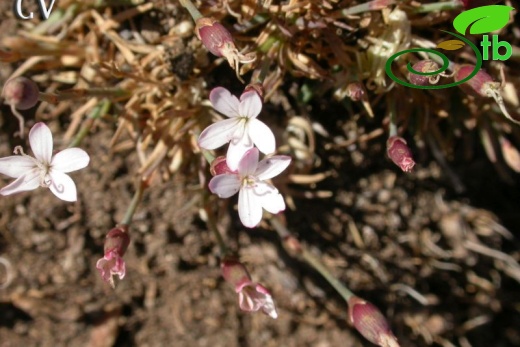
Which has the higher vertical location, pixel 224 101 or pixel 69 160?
pixel 224 101

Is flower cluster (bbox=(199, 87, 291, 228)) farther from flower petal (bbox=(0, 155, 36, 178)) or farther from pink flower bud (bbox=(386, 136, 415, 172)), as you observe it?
flower petal (bbox=(0, 155, 36, 178))

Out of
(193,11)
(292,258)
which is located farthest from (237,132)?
(292,258)

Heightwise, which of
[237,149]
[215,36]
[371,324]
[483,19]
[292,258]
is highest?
[215,36]

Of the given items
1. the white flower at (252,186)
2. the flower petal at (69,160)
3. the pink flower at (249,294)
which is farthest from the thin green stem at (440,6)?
the flower petal at (69,160)

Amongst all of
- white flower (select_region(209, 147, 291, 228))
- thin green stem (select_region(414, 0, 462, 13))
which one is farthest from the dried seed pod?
white flower (select_region(209, 147, 291, 228))

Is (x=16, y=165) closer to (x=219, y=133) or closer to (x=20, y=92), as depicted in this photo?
(x=20, y=92)

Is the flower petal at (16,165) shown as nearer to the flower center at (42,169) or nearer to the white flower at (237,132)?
the flower center at (42,169)

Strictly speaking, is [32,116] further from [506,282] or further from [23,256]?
[506,282]

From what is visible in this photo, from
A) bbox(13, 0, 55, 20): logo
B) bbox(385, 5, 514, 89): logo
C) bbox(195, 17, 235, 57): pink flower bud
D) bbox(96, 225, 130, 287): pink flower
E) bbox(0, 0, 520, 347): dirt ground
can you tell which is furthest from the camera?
bbox(0, 0, 520, 347): dirt ground
